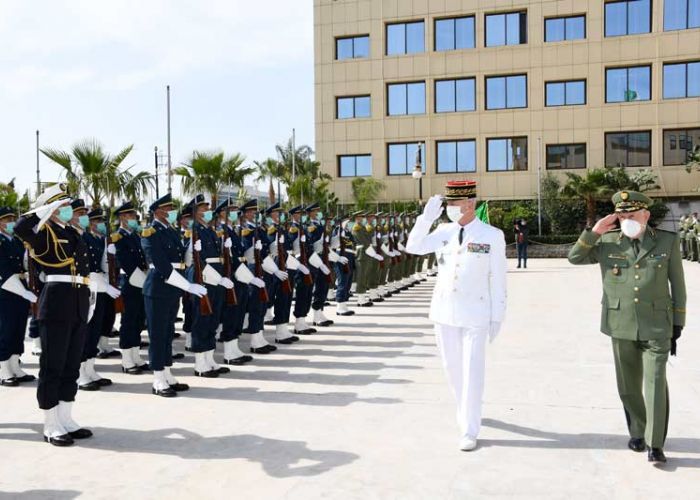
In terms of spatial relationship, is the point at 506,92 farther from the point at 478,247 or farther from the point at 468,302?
the point at 468,302

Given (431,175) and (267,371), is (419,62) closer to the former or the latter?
(431,175)

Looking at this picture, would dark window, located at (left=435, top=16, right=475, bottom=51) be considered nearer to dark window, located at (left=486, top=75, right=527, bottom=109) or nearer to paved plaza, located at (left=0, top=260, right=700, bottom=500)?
dark window, located at (left=486, top=75, right=527, bottom=109)

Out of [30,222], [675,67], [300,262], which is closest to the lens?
[30,222]

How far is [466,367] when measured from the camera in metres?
5.03

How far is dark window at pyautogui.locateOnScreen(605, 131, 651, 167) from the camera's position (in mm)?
32938

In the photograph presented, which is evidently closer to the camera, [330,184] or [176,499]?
[176,499]

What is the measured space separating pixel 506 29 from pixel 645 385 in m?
32.5

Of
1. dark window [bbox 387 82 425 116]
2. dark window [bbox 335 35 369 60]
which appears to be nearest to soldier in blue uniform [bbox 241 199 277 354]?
dark window [bbox 387 82 425 116]

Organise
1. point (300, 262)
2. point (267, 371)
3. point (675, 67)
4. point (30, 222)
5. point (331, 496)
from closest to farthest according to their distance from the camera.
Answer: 1. point (331, 496)
2. point (30, 222)
3. point (267, 371)
4. point (300, 262)
5. point (675, 67)

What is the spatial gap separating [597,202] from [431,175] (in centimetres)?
→ 810

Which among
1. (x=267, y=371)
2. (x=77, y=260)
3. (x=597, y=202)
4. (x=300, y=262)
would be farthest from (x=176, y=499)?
(x=597, y=202)

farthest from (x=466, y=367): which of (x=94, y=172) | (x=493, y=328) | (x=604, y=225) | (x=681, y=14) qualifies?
(x=681, y=14)

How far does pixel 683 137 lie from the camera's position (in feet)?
107

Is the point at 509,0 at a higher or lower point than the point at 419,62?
higher
